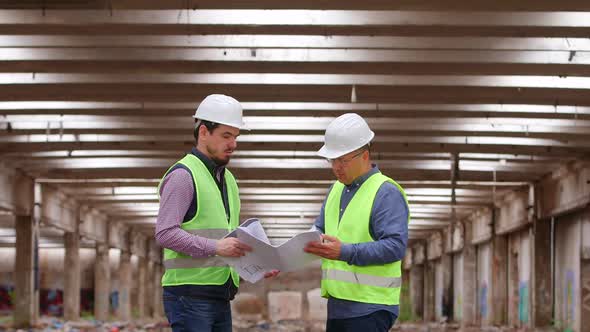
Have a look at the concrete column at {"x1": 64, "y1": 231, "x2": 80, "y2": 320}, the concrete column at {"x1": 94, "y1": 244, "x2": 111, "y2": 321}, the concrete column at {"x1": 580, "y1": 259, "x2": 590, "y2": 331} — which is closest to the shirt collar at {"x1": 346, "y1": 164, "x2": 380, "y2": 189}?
the concrete column at {"x1": 580, "y1": 259, "x2": 590, "y2": 331}

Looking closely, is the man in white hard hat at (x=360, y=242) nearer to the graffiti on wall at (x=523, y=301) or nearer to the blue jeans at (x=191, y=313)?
the blue jeans at (x=191, y=313)

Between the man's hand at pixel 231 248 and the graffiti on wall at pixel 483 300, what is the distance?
110 feet

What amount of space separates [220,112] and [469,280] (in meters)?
34.8

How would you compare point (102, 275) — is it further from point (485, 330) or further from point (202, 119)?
point (202, 119)

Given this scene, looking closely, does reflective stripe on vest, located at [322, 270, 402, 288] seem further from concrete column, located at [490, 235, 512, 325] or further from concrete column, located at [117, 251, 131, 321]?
concrete column, located at [117, 251, 131, 321]

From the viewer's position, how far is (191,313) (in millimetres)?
5676

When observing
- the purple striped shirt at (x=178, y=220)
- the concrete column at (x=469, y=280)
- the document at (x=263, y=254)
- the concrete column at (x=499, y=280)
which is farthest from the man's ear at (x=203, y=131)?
the concrete column at (x=469, y=280)

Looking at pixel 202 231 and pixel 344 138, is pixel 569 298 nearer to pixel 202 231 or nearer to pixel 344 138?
pixel 344 138

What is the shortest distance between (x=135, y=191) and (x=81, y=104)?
13.2m

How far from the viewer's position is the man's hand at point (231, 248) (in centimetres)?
568

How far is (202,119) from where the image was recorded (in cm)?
597

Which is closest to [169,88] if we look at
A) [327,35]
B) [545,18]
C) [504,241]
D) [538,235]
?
[327,35]

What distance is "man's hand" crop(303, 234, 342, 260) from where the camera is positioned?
221 inches

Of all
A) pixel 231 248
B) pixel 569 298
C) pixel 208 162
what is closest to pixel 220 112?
pixel 208 162
